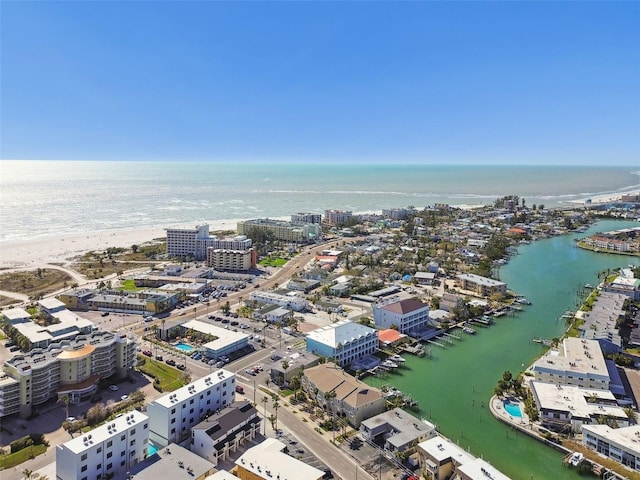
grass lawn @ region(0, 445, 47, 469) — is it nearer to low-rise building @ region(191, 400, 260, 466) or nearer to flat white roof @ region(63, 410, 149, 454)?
flat white roof @ region(63, 410, 149, 454)

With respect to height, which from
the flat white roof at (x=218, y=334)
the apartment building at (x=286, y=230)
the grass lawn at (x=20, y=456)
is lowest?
the grass lawn at (x=20, y=456)

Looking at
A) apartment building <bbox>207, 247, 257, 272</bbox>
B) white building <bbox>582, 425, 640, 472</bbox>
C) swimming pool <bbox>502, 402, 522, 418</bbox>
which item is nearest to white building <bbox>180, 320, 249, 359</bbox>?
swimming pool <bbox>502, 402, 522, 418</bbox>

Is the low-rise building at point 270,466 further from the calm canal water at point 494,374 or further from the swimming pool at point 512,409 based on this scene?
the swimming pool at point 512,409

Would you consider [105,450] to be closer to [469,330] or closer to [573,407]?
[573,407]

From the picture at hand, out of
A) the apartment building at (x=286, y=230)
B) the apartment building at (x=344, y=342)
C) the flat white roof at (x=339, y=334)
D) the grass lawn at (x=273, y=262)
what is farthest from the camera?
the apartment building at (x=286, y=230)

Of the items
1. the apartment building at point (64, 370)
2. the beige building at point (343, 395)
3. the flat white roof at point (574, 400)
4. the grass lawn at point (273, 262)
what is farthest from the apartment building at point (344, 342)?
the grass lawn at point (273, 262)

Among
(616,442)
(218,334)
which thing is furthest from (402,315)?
(616,442)
